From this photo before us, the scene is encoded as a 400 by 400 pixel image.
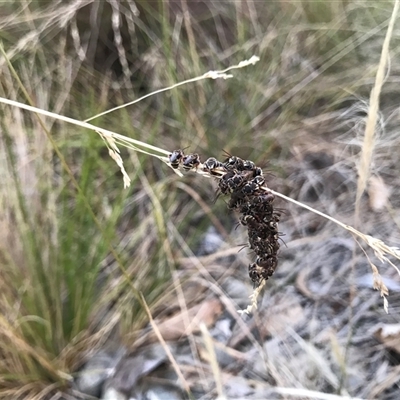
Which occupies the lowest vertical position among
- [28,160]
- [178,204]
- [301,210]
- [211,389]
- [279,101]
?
[211,389]

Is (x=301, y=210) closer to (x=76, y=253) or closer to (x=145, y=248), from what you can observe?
(x=145, y=248)

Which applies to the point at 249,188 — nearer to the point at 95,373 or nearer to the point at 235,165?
the point at 235,165

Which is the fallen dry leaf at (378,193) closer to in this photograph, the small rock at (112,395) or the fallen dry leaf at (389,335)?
the fallen dry leaf at (389,335)

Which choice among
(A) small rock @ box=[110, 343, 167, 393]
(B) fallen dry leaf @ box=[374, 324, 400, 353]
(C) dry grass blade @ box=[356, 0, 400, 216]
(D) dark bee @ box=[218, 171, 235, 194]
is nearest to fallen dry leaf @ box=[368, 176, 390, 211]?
(B) fallen dry leaf @ box=[374, 324, 400, 353]

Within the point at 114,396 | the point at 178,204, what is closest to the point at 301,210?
the point at 178,204

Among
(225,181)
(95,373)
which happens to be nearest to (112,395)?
(95,373)

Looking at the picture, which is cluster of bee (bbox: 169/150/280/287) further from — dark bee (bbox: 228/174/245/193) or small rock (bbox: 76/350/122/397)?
small rock (bbox: 76/350/122/397)
